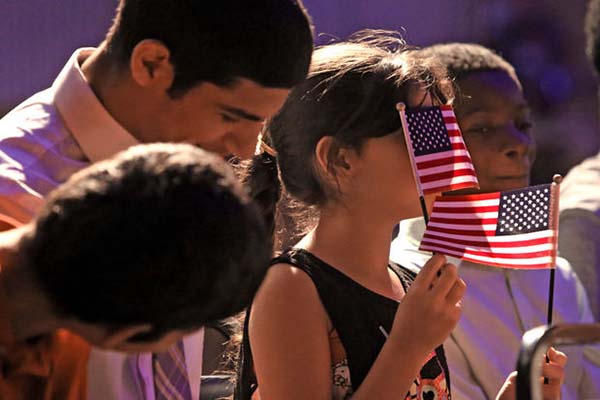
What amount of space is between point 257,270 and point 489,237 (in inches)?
46.9

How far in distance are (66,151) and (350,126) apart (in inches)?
29.1

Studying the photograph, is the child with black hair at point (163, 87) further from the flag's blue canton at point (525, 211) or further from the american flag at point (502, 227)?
the flag's blue canton at point (525, 211)

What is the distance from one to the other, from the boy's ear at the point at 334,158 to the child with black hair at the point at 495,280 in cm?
81

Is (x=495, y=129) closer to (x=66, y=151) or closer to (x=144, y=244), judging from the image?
(x=66, y=151)

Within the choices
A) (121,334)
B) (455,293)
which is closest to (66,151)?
(121,334)

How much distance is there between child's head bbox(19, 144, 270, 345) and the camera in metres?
1.63

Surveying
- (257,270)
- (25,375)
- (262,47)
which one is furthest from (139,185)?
(262,47)

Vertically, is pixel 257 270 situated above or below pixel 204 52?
below

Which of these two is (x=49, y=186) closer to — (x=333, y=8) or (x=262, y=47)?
(x=262, y=47)

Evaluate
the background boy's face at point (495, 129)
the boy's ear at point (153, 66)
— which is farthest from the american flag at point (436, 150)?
the background boy's face at point (495, 129)

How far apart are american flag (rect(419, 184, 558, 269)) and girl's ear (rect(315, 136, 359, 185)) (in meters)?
0.23

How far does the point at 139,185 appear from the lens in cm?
167

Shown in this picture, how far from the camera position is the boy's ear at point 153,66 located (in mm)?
2213

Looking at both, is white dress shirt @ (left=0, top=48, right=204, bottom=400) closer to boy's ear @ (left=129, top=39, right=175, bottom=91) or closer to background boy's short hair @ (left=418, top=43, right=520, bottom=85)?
boy's ear @ (left=129, top=39, right=175, bottom=91)
